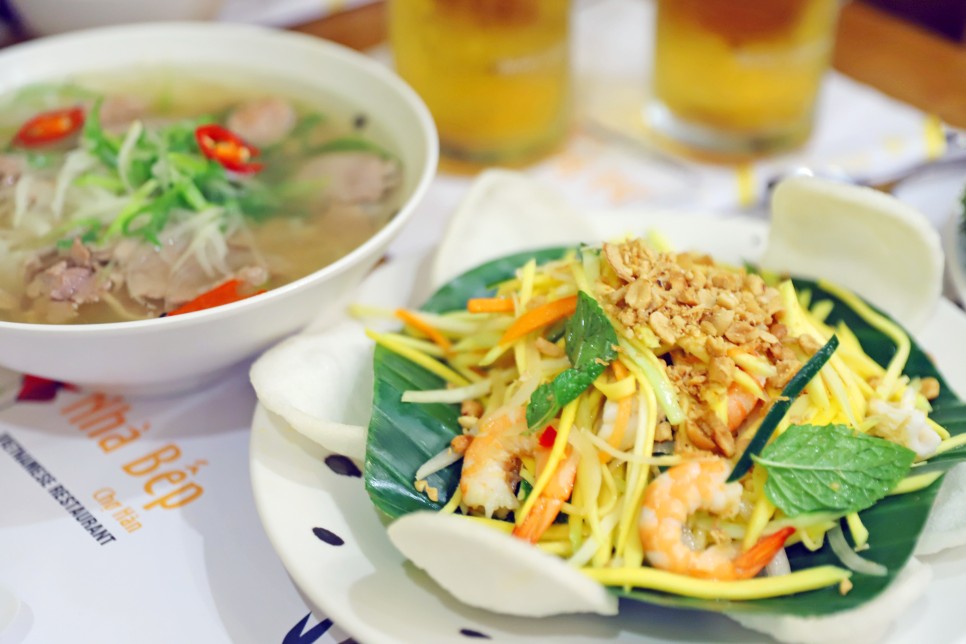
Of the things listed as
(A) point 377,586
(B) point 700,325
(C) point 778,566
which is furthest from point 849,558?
(A) point 377,586

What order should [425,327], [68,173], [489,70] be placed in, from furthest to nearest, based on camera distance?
[489,70]
[68,173]
[425,327]

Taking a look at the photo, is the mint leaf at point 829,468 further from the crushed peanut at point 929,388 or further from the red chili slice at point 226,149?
the red chili slice at point 226,149

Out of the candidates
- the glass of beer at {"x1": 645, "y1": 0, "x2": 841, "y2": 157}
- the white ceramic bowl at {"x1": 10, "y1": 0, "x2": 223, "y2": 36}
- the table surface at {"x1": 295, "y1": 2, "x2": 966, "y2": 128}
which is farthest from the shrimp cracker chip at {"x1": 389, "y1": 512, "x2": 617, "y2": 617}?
the table surface at {"x1": 295, "y1": 2, "x2": 966, "y2": 128}

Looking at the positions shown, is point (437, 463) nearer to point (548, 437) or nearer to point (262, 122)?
point (548, 437)

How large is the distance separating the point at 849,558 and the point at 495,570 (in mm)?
443

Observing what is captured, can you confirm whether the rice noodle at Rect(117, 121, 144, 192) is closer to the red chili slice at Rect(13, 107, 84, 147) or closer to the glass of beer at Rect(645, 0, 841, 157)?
the red chili slice at Rect(13, 107, 84, 147)

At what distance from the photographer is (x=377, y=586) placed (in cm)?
103

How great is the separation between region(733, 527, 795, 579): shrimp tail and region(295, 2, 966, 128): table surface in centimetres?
168

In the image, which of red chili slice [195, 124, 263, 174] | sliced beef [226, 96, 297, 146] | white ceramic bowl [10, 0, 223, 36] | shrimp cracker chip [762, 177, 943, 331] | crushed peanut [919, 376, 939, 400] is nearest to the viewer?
crushed peanut [919, 376, 939, 400]

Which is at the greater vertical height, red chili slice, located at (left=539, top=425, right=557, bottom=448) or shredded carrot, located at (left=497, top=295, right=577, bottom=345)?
shredded carrot, located at (left=497, top=295, right=577, bottom=345)

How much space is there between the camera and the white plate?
38.3 inches

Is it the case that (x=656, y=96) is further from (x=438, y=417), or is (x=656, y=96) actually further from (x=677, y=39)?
(x=438, y=417)

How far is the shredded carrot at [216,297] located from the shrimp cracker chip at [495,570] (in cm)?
52

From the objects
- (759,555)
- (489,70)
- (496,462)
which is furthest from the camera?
(489,70)
